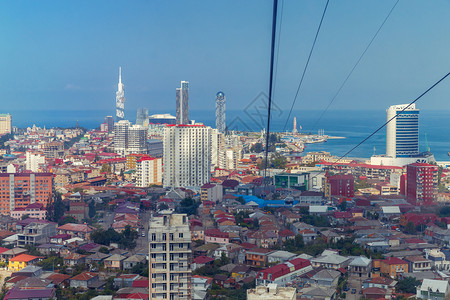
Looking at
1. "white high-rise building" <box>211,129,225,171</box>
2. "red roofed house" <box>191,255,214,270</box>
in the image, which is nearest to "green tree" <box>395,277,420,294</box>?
"red roofed house" <box>191,255,214,270</box>

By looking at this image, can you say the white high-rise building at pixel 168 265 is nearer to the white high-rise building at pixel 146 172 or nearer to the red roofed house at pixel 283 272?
the red roofed house at pixel 283 272

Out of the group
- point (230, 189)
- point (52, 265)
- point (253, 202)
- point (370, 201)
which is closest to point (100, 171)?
point (230, 189)

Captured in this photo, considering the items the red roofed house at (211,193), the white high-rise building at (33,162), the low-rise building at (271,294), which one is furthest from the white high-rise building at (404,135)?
the low-rise building at (271,294)

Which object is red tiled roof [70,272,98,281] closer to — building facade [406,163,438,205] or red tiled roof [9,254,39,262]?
red tiled roof [9,254,39,262]

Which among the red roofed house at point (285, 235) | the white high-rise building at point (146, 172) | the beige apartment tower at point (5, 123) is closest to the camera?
the red roofed house at point (285, 235)

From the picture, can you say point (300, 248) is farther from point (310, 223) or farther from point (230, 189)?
point (230, 189)

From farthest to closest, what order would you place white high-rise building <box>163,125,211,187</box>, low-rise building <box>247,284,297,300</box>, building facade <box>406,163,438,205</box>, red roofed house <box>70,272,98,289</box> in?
white high-rise building <box>163,125,211,187</box>
building facade <box>406,163,438,205</box>
red roofed house <box>70,272,98,289</box>
low-rise building <box>247,284,297,300</box>

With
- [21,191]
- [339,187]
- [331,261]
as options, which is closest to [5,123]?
[21,191]
